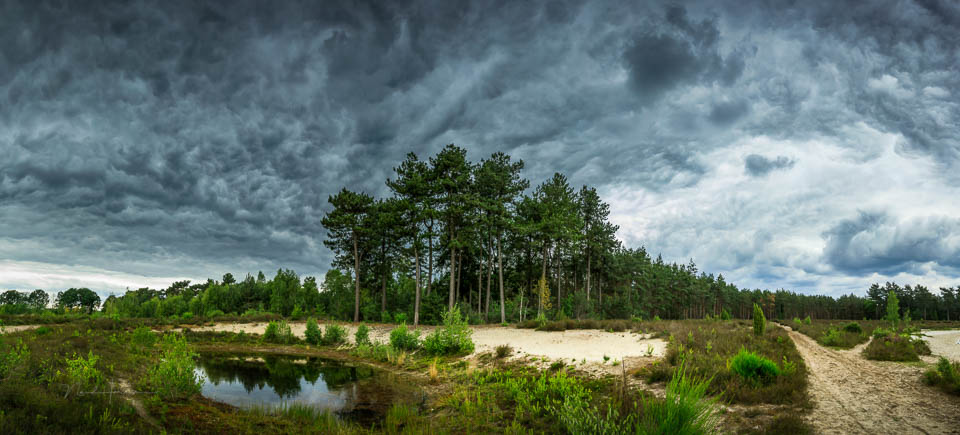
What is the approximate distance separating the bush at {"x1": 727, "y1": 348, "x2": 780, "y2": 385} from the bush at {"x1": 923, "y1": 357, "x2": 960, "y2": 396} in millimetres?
3203

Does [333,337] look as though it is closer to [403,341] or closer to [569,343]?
[403,341]

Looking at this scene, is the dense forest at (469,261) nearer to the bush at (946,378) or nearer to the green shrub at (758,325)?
the green shrub at (758,325)

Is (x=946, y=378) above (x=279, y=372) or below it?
above

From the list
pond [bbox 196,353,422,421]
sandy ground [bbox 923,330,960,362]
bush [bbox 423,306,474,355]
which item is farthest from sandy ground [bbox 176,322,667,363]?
sandy ground [bbox 923,330,960,362]

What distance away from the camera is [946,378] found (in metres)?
8.76

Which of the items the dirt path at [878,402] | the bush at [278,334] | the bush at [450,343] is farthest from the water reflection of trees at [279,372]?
the dirt path at [878,402]

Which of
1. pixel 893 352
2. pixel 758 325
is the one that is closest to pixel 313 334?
pixel 758 325

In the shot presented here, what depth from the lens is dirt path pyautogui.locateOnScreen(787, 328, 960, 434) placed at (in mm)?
6566

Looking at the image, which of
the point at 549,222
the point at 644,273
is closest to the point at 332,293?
the point at 549,222

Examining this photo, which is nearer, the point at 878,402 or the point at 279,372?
the point at 878,402

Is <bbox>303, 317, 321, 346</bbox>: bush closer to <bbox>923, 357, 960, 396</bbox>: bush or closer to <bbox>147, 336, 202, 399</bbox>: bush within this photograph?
<bbox>147, 336, 202, 399</bbox>: bush

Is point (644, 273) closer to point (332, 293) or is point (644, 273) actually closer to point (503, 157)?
point (503, 157)

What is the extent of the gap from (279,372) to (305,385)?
3.76m

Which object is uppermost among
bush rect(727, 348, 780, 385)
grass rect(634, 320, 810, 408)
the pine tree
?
the pine tree
